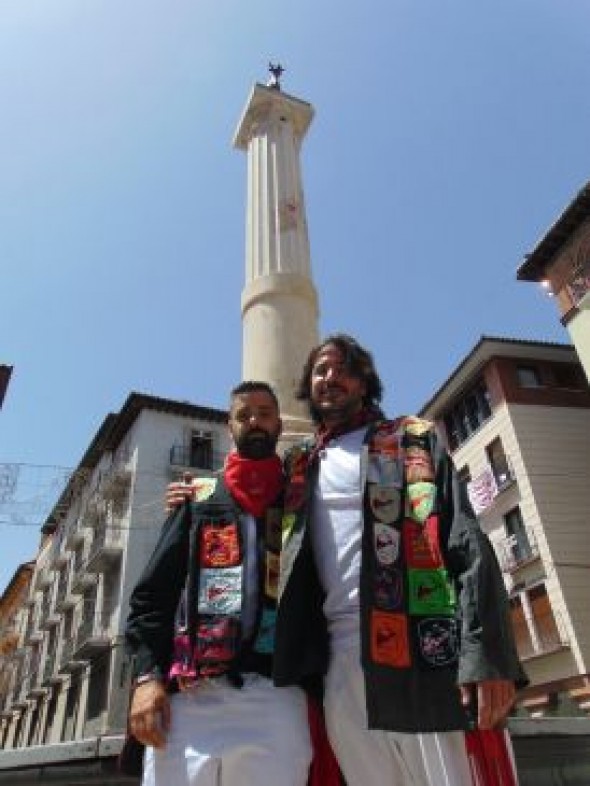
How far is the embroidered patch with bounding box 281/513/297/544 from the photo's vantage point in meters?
2.35

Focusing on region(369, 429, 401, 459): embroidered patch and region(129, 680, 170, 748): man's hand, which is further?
region(369, 429, 401, 459): embroidered patch

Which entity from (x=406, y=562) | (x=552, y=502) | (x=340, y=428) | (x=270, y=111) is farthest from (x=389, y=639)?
(x=552, y=502)

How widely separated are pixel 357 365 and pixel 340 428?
32cm

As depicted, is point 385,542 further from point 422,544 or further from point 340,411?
point 340,411

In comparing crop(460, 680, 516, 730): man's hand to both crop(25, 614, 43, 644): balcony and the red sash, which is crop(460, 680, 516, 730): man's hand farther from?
crop(25, 614, 43, 644): balcony

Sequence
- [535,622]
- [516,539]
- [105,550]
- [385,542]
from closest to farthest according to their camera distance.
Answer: [385,542], [535,622], [516,539], [105,550]

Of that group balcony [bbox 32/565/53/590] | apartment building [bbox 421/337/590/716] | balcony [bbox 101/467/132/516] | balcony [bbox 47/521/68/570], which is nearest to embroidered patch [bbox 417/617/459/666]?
apartment building [bbox 421/337/590/716]

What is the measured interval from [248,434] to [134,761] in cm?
121

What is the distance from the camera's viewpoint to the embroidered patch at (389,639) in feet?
6.50

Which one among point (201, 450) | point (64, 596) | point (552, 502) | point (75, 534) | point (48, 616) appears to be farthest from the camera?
point (48, 616)

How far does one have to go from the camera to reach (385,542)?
7.26 feet

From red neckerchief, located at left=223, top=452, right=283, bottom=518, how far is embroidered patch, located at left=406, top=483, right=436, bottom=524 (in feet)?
1.82

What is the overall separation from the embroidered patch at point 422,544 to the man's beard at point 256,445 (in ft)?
2.29

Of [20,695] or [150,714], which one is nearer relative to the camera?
[150,714]
